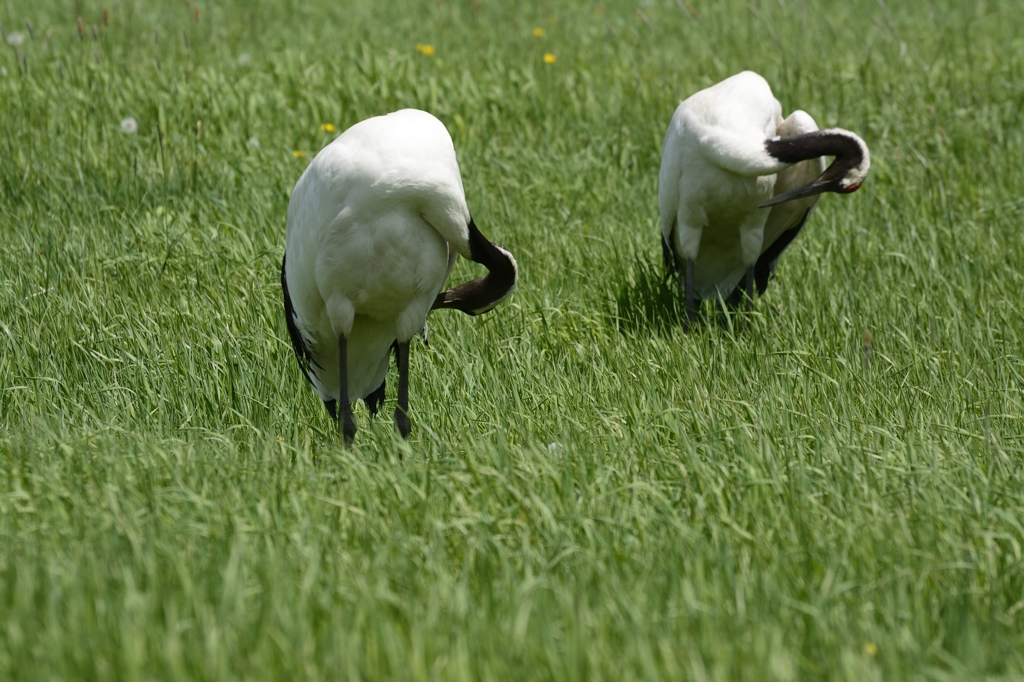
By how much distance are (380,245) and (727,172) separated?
2.03 meters

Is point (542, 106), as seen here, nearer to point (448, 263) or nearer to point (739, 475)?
point (448, 263)

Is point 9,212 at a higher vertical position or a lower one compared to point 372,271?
lower

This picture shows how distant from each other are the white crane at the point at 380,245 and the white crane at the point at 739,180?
1.48 m

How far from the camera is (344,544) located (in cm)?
275

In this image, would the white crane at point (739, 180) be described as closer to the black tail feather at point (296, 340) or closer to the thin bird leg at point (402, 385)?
the thin bird leg at point (402, 385)

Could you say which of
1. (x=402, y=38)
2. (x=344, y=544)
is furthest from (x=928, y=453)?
(x=402, y=38)

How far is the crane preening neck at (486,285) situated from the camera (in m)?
3.80

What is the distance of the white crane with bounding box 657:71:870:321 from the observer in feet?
15.3

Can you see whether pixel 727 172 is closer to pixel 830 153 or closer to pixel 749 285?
pixel 830 153

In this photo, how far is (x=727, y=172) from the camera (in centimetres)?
498

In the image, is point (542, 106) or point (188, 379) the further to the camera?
point (542, 106)

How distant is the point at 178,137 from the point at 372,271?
3.42m

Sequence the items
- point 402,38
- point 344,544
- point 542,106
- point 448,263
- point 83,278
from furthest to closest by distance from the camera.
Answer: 1. point 402,38
2. point 542,106
3. point 83,278
4. point 448,263
5. point 344,544

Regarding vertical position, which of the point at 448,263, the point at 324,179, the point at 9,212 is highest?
the point at 324,179
